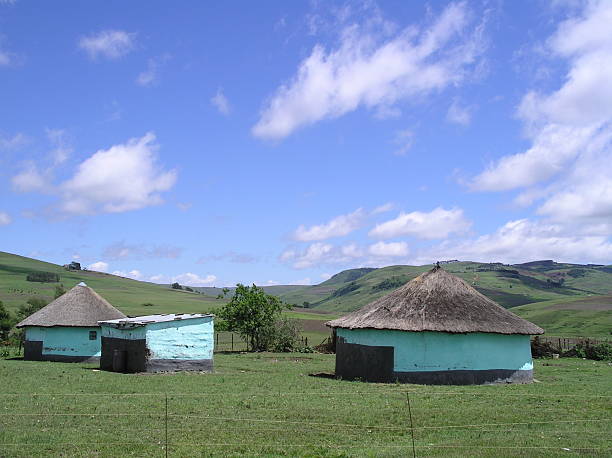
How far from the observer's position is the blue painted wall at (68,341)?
40.9m

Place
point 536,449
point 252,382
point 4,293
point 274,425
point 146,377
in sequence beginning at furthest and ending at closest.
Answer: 1. point 4,293
2. point 146,377
3. point 252,382
4. point 274,425
5. point 536,449

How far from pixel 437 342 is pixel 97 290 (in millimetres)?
123043

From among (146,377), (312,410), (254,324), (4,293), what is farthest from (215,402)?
(4,293)

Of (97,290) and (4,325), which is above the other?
(97,290)

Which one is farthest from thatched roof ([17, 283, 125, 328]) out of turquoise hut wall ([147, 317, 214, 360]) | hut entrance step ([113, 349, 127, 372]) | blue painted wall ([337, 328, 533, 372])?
blue painted wall ([337, 328, 533, 372])

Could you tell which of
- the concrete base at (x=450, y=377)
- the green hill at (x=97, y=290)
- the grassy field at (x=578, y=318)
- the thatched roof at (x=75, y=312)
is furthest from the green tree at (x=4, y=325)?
the grassy field at (x=578, y=318)

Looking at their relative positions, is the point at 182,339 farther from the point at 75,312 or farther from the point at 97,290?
the point at 97,290

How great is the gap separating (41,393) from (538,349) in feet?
121

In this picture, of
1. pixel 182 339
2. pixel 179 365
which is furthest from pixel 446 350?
pixel 179 365

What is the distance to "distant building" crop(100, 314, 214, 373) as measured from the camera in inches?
1241

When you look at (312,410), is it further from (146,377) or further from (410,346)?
(146,377)

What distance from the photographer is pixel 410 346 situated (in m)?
28.3

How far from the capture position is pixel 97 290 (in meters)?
139

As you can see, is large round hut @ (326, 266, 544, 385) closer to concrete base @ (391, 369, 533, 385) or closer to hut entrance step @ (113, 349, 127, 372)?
concrete base @ (391, 369, 533, 385)
